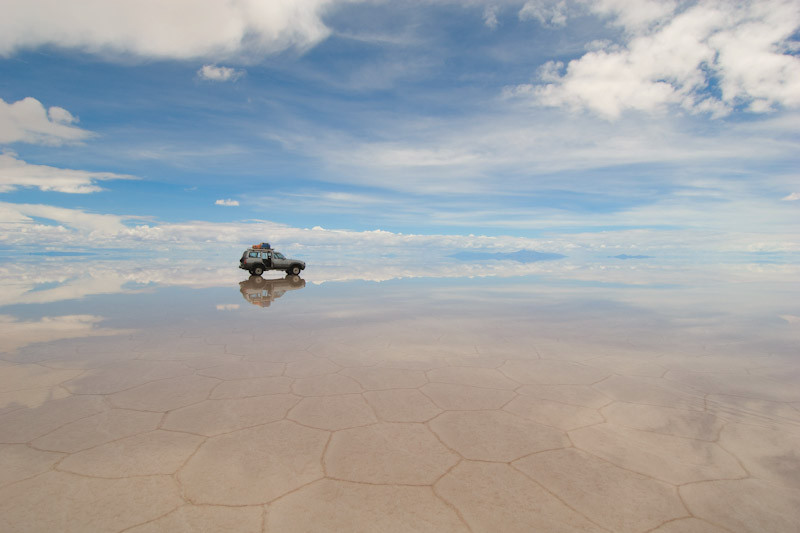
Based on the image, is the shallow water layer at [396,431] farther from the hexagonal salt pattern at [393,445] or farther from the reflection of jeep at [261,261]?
the reflection of jeep at [261,261]

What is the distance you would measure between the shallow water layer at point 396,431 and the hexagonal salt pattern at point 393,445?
17 millimetres

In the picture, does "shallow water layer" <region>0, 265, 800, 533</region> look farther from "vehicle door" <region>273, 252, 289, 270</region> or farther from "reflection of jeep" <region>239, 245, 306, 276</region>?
"vehicle door" <region>273, 252, 289, 270</region>

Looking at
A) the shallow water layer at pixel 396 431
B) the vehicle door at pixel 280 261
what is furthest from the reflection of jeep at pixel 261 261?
the shallow water layer at pixel 396 431

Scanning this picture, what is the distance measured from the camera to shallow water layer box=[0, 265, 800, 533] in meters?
2.38

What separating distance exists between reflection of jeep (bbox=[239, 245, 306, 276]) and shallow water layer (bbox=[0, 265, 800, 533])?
13.0 metres

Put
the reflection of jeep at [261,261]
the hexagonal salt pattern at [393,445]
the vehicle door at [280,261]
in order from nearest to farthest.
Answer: the hexagonal salt pattern at [393,445], the reflection of jeep at [261,261], the vehicle door at [280,261]

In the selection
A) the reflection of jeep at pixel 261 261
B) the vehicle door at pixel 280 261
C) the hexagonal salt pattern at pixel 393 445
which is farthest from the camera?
the vehicle door at pixel 280 261

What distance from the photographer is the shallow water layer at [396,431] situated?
238 cm

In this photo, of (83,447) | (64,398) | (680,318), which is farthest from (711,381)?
(64,398)

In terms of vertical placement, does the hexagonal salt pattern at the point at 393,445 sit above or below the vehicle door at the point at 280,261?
below

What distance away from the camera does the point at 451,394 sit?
4320 mm

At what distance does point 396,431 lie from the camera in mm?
3395

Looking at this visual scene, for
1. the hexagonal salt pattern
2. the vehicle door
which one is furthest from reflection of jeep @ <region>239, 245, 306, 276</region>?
the hexagonal salt pattern

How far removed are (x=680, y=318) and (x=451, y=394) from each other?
8.32 metres
